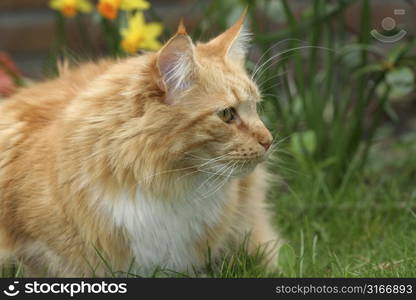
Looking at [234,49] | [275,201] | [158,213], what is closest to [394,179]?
[275,201]

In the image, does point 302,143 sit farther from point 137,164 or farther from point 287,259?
point 137,164

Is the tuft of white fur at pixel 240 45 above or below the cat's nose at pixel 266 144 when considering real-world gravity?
above

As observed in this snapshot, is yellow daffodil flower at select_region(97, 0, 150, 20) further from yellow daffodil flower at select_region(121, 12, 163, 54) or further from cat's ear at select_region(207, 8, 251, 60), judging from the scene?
cat's ear at select_region(207, 8, 251, 60)

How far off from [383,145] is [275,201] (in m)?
0.93

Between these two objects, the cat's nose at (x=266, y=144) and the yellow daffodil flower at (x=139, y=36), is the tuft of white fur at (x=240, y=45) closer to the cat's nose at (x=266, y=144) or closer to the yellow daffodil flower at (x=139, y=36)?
the cat's nose at (x=266, y=144)

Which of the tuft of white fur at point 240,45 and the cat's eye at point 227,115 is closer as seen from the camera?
the cat's eye at point 227,115

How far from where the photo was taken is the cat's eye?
2162 millimetres

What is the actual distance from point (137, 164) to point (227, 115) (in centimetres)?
28

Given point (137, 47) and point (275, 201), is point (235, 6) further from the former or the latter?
point (275, 201)

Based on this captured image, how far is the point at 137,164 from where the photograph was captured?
2.17 meters

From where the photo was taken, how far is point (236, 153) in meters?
2.16

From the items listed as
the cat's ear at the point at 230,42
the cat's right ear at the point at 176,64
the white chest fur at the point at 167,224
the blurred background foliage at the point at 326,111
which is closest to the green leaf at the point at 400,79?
the blurred background foliage at the point at 326,111

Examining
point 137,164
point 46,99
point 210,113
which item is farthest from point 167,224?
point 46,99

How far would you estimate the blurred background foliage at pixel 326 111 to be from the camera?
3020 millimetres
